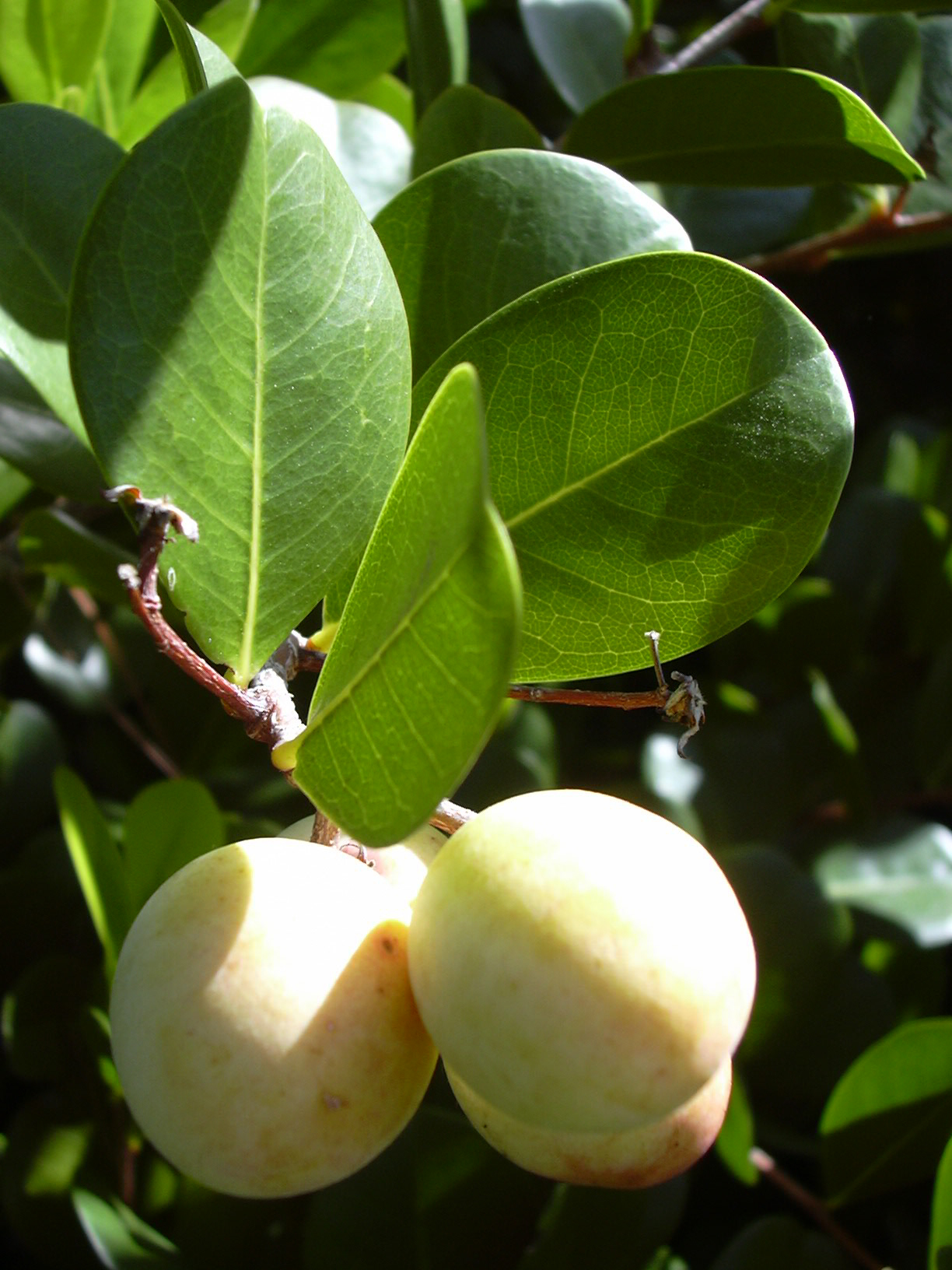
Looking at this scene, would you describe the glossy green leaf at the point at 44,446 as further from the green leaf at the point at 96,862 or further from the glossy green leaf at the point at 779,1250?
the glossy green leaf at the point at 779,1250

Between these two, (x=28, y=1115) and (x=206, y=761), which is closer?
(x=28, y=1115)

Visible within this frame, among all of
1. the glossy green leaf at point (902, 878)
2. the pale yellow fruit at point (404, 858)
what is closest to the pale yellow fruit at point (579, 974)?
the pale yellow fruit at point (404, 858)

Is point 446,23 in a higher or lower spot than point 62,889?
higher

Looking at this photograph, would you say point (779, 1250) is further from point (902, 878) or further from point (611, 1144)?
point (611, 1144)

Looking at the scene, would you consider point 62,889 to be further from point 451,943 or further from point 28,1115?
point 451,943

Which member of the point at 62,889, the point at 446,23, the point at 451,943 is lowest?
the point at 62,889

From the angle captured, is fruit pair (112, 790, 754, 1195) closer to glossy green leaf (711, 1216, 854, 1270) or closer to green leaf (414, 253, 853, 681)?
green leaf (414, 253, 853, 681)

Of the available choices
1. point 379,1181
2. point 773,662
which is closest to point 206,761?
point 379,1181
